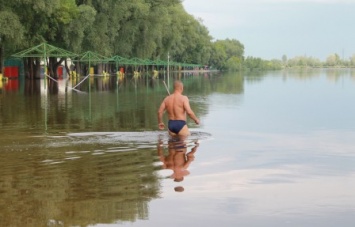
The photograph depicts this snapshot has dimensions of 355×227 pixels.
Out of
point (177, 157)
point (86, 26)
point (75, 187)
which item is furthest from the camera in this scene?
point (86, 26)

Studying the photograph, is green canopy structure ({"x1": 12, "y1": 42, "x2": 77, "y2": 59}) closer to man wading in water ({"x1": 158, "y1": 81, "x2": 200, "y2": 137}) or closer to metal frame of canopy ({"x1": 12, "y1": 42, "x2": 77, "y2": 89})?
metal frame of canopy ({"x1": 12, "y1": 42, "x2": 77, "y2": 89})

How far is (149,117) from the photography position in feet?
66.1

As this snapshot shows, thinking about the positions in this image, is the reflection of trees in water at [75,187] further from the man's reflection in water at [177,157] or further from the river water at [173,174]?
the man's reflection in water at [177,157]

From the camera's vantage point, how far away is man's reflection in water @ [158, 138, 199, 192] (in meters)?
9.77

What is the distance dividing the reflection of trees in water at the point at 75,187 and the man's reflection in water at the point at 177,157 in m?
0.32

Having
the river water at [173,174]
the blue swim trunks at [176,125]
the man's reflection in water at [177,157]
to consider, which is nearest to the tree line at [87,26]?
the river water at [173,174]

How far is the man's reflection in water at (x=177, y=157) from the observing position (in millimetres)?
9766

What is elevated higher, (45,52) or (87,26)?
(87,26)

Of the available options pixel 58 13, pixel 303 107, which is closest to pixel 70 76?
pixel 58 13

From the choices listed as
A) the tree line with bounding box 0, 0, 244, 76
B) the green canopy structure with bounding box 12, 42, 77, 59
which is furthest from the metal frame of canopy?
the tree line with bounding box 0, 0, 244, 76

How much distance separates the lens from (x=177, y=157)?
37.6 ft

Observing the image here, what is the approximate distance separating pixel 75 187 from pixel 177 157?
10.6 feet

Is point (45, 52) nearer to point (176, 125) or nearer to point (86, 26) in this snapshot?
point (86, 26)

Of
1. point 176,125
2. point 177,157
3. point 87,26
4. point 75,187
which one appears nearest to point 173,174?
point 177,157
